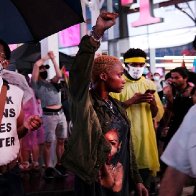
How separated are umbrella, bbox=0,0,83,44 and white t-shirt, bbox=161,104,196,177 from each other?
192 cm

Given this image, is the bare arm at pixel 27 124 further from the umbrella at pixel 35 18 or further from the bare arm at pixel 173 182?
the bare arm at pixel 173 182

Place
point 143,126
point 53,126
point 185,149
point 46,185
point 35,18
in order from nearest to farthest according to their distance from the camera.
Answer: point 185,149, point 35,18, point 143,126, point 46,185, point 53,126

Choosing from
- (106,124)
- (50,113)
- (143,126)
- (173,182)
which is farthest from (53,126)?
(173,182)

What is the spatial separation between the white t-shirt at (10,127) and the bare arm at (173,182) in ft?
4.56

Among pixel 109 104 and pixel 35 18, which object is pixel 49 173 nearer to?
pixel 35 18

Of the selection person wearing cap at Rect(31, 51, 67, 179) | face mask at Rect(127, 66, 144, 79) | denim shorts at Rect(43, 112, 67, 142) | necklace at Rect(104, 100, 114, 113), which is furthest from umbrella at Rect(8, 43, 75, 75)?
necklace at Rect(104, 100, 114, 113)

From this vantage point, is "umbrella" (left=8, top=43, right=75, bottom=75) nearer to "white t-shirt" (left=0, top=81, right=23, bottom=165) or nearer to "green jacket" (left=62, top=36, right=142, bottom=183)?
"white t-shirt" (left=0, top=81, right=23, bottom=165)

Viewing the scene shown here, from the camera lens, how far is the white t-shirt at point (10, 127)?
3010mm

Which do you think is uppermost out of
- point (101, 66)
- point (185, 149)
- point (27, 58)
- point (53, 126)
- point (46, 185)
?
point (27, 58)

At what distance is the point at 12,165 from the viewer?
10.0 ft

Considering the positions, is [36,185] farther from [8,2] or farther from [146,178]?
[8,2]

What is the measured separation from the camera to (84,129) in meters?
2.73

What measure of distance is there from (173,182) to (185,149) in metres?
0.17

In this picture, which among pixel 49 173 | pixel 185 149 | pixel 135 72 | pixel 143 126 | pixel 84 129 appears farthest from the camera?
pixel 49 173
